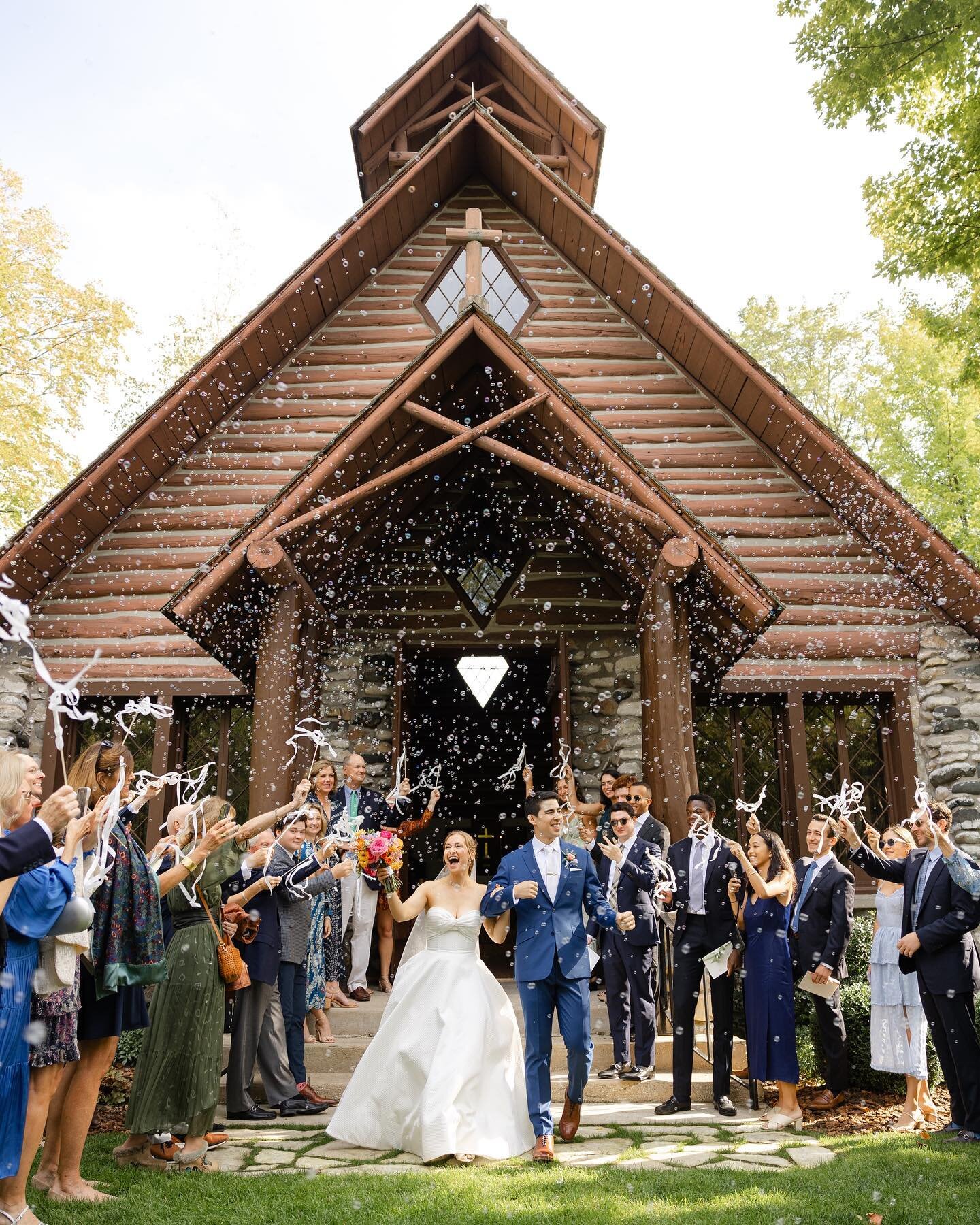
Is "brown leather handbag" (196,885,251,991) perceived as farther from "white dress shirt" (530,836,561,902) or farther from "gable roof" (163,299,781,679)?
"gable roof" (163,299,781,679)

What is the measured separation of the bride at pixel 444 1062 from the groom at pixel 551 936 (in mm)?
181

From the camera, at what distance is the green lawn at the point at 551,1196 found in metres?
4.49

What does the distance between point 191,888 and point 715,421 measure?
8144mm

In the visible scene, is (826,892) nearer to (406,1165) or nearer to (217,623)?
(406,1165)

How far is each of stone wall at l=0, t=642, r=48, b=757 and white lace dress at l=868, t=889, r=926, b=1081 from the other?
7.96 m

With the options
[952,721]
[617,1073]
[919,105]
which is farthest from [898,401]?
[617,1073]

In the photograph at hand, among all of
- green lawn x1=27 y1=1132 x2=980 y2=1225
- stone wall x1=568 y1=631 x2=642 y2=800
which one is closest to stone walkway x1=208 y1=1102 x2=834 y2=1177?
green lawn x1=27 y1=1132 x2=980 y2=1225

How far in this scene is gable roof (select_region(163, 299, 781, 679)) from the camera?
27.3ft

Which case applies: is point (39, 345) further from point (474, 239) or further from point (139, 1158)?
point (139, 1158)

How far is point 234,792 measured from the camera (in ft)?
35.9

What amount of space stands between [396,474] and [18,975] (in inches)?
206

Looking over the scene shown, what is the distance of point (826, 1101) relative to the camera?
730cm

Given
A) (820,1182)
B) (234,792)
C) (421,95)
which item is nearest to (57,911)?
(820,1182)

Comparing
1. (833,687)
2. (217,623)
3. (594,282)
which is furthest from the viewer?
(594,282)
